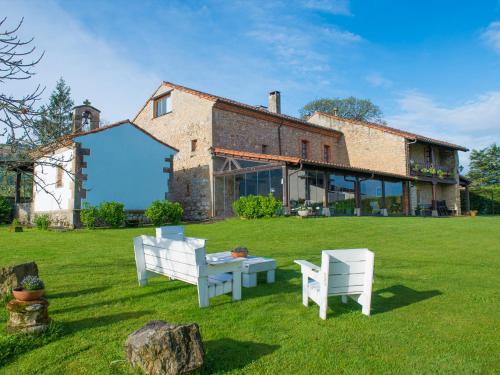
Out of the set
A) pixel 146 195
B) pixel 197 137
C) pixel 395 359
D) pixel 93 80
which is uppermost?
pixel 197 137

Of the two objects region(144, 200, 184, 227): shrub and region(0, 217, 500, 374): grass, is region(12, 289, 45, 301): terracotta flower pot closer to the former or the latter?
region(0, 217, 500, 374): grass

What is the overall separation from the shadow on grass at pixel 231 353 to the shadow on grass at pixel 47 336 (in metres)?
1.13

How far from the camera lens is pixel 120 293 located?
4.89m

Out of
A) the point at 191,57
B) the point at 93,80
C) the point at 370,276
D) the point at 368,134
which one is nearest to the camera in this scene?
the point at 370,276

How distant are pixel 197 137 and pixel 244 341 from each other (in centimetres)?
1752

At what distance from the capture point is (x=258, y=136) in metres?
21.6

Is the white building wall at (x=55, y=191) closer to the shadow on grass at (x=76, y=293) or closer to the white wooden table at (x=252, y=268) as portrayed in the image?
the shadow on grass at (x=76, y=293)

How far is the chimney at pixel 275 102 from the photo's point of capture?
25581mm

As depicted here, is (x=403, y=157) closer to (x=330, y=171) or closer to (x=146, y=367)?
(x=330, y=171)

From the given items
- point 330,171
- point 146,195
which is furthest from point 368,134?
point 146,195

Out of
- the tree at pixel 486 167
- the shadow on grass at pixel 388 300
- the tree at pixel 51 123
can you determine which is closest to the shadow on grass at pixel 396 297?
the shadow on grass at pixel 388 300

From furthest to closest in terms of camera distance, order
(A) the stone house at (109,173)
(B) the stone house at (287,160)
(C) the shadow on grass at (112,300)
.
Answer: (B) the stone house at (287,160) < (A) the stone house at (109,173) < (C) the shadow on grass at (112,300)

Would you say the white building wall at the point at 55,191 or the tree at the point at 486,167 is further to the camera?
the tree at the point at 486,167

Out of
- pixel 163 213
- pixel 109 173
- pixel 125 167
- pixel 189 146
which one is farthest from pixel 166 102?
pixel 163 213
